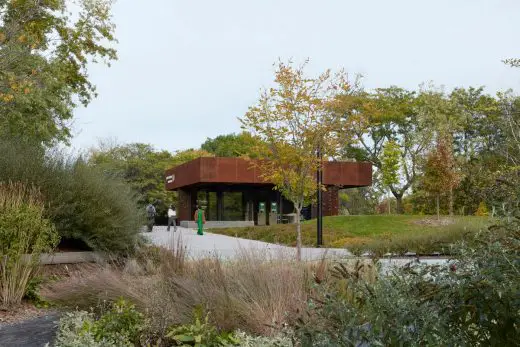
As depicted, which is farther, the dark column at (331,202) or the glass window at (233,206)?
the dark column at (331,202)

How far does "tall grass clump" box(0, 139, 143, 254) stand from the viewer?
11.6 meters

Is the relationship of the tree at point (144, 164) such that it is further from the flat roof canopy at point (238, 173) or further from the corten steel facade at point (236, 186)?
the flat roof canopy at point (238, 173)

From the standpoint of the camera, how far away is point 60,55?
24984 mm

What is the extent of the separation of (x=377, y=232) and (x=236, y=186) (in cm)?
2104

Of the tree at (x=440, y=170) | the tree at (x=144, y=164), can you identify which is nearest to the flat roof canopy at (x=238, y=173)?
the tree at (x=144, y=164)

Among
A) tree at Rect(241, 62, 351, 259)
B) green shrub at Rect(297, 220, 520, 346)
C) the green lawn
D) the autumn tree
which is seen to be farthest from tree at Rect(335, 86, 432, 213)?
green shrub at Rect(297, 220, 520, 346)

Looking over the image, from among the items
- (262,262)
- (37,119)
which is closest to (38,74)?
(37,119)

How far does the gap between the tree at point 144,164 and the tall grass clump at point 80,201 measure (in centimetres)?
4491

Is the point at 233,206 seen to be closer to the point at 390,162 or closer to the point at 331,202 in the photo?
the point at 331,202

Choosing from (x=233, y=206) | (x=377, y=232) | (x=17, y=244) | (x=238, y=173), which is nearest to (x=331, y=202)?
(x=233, y=206)

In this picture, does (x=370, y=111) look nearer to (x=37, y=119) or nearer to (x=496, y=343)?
(x=37, y=119)

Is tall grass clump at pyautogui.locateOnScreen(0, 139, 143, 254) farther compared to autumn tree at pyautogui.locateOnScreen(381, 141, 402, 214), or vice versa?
autumn tree at pyautogui.locateOnScreen(381, 141, 402, 214)

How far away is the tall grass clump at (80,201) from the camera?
1164cm

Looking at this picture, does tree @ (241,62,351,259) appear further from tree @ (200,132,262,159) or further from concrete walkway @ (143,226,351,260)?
tree @ (200,132,262,159)
